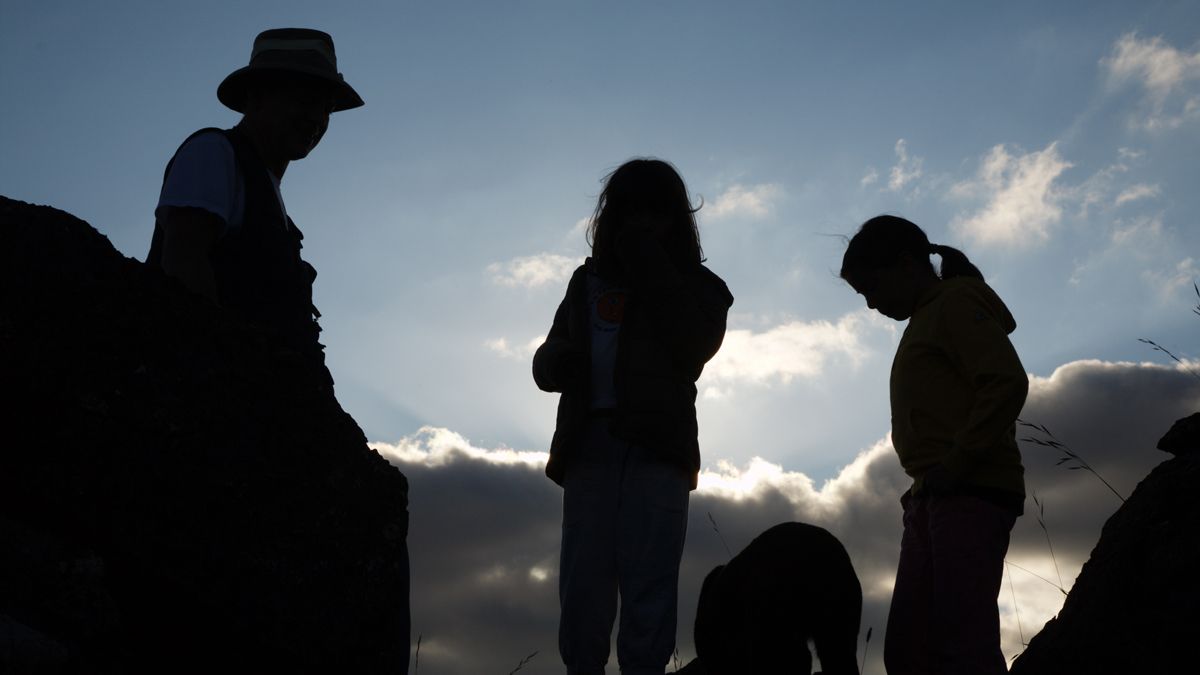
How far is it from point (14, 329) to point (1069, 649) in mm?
3863

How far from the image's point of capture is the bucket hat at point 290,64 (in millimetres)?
3520

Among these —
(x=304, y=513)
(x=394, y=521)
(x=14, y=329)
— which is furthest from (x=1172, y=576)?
(x=14, y=329)

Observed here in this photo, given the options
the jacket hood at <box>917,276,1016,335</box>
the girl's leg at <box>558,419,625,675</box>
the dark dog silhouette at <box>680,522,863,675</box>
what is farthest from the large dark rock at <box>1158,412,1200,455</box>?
the girl's leg at <box>558,419,625,675</box>

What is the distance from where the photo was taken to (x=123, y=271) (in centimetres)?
248

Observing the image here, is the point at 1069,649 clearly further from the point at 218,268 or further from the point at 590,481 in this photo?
the point at 218,268

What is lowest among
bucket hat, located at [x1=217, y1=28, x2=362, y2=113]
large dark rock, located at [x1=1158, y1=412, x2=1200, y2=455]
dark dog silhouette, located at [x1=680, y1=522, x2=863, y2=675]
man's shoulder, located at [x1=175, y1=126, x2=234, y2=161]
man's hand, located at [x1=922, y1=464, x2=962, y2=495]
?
dark dog silhouette, located at [x1=680, y1=522, x2=863, y2=675]

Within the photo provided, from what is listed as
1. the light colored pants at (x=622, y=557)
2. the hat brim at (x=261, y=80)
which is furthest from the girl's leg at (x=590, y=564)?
the hat brim at (x=261, y=80)

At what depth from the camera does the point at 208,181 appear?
313 centimetres

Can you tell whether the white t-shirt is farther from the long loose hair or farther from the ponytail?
the ponytail

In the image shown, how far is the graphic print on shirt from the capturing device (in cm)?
396

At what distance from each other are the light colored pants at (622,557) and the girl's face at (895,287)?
1208 millimetres

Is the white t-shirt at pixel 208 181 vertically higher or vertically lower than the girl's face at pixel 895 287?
lower

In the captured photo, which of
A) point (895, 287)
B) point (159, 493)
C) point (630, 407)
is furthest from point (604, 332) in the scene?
point (159, 493)

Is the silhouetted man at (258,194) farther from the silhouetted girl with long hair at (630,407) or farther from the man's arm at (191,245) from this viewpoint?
the silhouetted girl with long hair at (630,407)
